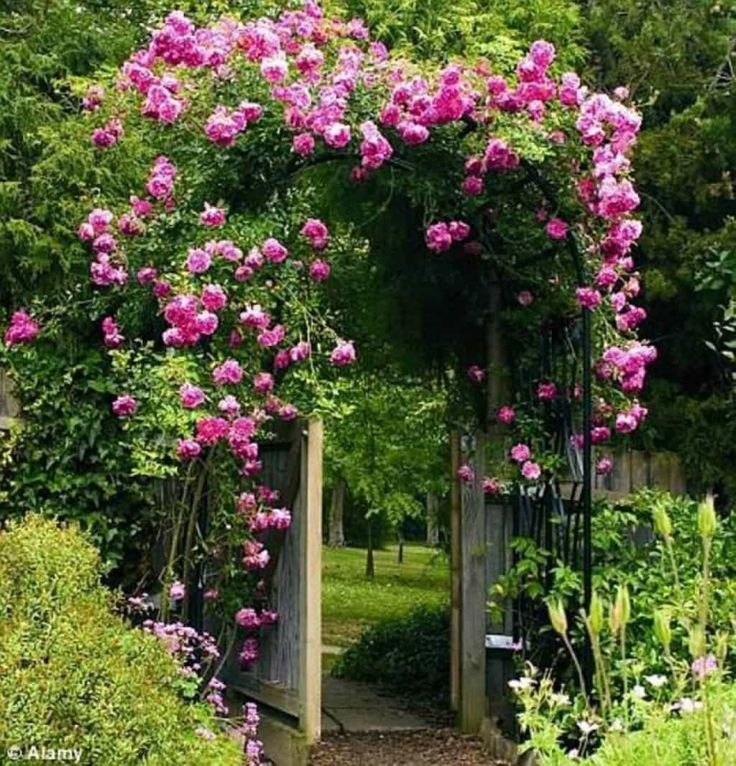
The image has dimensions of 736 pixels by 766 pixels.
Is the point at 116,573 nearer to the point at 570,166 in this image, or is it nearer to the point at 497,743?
the point at 497,743

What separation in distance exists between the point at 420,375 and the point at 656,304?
136 centimetres

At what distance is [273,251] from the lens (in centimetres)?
477

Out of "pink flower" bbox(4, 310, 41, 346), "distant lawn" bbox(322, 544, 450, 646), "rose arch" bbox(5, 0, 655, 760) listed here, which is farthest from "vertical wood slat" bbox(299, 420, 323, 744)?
"distant lawn" bbox(322, 544, 450, 646)

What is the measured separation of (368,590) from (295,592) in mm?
11443

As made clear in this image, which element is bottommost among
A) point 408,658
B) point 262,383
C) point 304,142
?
point 408,658

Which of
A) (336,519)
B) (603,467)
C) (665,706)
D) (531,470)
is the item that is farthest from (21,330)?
(336,519)

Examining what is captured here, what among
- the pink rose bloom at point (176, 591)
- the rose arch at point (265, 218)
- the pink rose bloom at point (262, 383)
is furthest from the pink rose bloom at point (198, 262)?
the pink rose bloom at point (176, 591)

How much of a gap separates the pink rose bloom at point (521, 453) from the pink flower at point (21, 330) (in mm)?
2115

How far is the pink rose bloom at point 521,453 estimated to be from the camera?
5.35 m

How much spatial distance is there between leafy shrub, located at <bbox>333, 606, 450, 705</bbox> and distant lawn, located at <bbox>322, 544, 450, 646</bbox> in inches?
28.5

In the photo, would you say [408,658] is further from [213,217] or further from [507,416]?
[213,217]

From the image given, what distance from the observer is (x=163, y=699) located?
3234 millimetres

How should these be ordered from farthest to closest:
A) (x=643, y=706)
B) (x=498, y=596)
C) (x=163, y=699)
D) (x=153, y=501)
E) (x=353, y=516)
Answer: (x=353, y=516), (x=498, y=596), (x=153, y=501), (x=163, y=699), (x=643, y=706)

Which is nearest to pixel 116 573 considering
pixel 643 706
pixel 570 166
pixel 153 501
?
pixel 153 501
